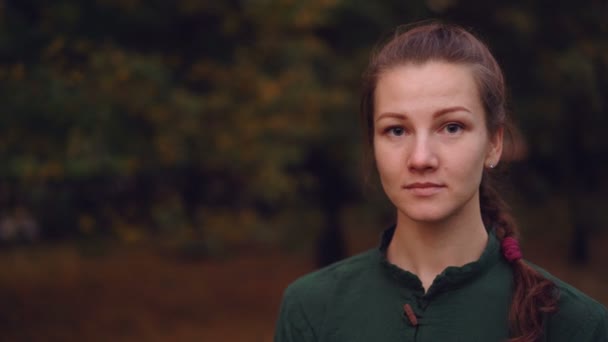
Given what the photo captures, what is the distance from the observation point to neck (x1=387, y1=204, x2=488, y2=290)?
6.01 feet

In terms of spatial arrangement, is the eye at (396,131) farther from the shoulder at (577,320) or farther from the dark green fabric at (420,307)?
the shoulder at (577,320)

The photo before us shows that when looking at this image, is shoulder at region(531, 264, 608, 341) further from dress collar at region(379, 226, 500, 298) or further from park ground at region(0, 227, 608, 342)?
park ground at region(0, 227, 608, 342)

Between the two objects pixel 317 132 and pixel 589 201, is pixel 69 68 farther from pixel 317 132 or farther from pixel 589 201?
pixel 589 201

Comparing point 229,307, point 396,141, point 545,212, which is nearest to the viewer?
point 396,141

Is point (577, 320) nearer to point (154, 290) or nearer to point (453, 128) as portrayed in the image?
point (453, 128)

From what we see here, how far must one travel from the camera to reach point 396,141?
5.90ft

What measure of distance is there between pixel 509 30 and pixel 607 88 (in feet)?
6.56

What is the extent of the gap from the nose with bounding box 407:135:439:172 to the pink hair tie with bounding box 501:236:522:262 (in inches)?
12.5

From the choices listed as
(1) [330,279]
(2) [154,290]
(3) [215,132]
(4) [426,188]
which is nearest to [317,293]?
(1) [330,279]

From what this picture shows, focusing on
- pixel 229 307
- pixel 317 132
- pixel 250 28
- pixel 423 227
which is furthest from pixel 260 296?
pixel 423 227

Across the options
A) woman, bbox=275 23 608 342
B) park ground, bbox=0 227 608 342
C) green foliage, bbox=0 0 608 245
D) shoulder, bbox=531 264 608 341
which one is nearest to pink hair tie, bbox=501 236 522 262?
woman, bbox=275 23 608 342

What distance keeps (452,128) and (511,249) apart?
36 centimetres

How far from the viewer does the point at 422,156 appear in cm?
172

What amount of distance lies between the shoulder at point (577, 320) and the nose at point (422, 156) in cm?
43
